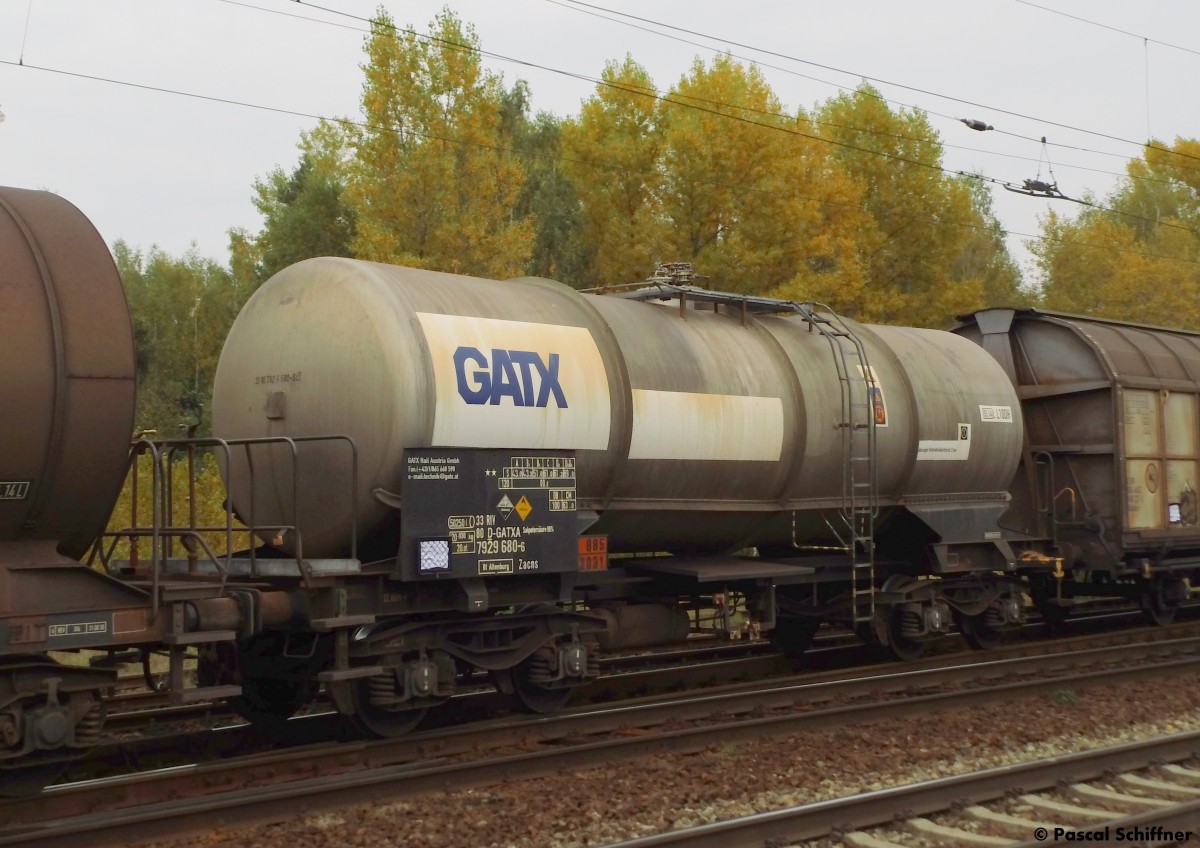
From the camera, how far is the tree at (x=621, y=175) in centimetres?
3106

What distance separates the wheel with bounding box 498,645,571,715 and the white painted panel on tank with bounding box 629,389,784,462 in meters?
1.92

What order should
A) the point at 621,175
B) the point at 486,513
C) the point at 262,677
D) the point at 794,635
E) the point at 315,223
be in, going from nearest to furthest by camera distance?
the point at 486,513 < the point at 262,677 < the point at 794,635 < the point at 621,175 < the point at 315,223

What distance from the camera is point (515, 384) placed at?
9.95 m

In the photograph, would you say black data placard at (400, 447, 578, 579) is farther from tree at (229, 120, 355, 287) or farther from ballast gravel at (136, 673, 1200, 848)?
tree at (229, 120, 355, 287)

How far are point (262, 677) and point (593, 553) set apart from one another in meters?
3.05

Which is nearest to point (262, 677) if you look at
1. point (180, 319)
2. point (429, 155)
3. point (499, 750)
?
point (499, 750)

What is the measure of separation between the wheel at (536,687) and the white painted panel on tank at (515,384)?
6.14 feet

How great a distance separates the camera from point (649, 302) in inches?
479

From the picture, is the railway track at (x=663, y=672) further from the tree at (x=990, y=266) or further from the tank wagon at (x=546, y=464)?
the tree at (x=990, y=266)

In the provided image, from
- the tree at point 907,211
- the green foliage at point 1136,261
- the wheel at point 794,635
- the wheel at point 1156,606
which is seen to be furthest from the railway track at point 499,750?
the green foliage at point 1136,261

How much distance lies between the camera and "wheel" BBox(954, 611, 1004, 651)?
15141mm

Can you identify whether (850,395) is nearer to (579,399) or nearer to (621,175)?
(579,399)

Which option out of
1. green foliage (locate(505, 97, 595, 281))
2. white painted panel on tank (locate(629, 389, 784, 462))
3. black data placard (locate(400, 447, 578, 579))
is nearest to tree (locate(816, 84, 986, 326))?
green foliage (locate(505, 97, 595, 281))

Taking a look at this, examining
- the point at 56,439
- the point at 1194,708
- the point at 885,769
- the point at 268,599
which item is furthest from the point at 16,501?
the point at 1194,708
